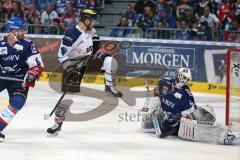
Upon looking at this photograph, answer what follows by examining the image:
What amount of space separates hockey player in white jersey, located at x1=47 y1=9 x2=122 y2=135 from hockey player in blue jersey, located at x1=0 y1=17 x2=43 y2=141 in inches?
19.0

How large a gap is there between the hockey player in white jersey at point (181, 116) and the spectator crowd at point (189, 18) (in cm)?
530

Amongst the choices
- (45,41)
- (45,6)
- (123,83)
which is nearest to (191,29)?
(123,83)

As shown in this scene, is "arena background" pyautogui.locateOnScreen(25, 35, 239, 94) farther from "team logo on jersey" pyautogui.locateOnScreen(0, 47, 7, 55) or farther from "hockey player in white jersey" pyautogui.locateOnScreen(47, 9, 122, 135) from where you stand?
"team logo on jersey" pyautogui.locateOnScreen(0, 47, 7, 55)

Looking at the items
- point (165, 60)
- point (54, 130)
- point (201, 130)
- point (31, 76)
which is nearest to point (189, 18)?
point (165, 60)

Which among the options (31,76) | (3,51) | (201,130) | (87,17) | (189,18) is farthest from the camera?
(189,18)

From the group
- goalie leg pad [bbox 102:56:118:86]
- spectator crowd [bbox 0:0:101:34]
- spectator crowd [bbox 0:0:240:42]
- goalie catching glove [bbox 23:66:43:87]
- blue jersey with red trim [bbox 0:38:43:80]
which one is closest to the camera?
goalie catching glove [bbox 23:66:43:87]

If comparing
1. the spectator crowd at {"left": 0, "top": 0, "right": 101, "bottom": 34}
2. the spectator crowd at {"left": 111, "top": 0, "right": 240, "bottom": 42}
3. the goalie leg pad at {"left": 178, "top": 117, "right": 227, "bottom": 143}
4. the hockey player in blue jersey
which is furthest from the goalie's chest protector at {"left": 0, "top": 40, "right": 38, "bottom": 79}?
the spectator crowd at {"left": 0, "top": 0, "right": 101, "bottom": 34}

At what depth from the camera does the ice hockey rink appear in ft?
23.9

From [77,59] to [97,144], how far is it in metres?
1.16

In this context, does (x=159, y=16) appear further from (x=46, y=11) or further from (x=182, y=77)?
(x=182, y=77)

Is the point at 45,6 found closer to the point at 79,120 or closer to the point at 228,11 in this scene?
the point at 228,11

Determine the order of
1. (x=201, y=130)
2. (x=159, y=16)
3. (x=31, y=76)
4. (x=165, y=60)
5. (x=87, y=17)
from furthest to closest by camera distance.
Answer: (x=159, y=16)
(x=165, y=60)
(x=87, y=17)
(x=201, y=130)
(x=31, y=76)

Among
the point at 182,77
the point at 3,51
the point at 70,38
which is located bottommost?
the point at 182,77

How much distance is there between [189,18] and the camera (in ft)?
48.7
